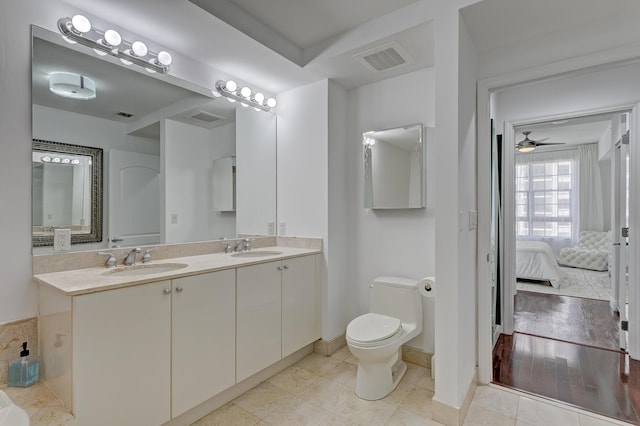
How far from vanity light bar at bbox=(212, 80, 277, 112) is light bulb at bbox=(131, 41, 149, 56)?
1.90 feet

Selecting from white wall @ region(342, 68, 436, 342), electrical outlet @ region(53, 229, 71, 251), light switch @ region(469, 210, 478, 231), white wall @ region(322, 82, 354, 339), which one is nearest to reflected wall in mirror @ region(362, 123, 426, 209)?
white wall @ region(342, 68, 436, 342)

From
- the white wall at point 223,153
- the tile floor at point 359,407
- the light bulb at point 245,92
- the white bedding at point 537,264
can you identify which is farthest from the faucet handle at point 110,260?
the white bedding at point 537,264

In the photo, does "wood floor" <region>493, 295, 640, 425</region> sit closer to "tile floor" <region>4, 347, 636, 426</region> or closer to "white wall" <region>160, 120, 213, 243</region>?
"tile floor" <region>4, 347, 636, 426</region>

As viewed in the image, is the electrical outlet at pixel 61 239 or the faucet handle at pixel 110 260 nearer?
the electrical outlet at pixel 61 239

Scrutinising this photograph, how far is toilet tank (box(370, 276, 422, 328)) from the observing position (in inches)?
94.8

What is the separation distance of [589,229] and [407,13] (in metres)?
6.88

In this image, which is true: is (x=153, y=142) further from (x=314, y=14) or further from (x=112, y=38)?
(x=314, y=14)

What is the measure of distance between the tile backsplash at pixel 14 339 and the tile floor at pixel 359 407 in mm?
177

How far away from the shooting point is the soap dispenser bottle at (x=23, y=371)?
1.51 metres

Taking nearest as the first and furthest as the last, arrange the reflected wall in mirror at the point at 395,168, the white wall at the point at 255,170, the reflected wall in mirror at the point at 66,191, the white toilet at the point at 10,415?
the white toilet at the point at 10,415 → the reflected wall in mirror at the point at 66,191 → the reflected wall in mirror at the point at 395,168 → the white wall at the point at 255,170

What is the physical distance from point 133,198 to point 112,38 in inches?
37.4

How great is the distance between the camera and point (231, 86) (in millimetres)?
2555

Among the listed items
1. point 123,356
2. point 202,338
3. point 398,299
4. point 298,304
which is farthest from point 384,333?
point 123,356

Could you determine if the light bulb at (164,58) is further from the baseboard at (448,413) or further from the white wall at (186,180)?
the baseboard at (448,413)
